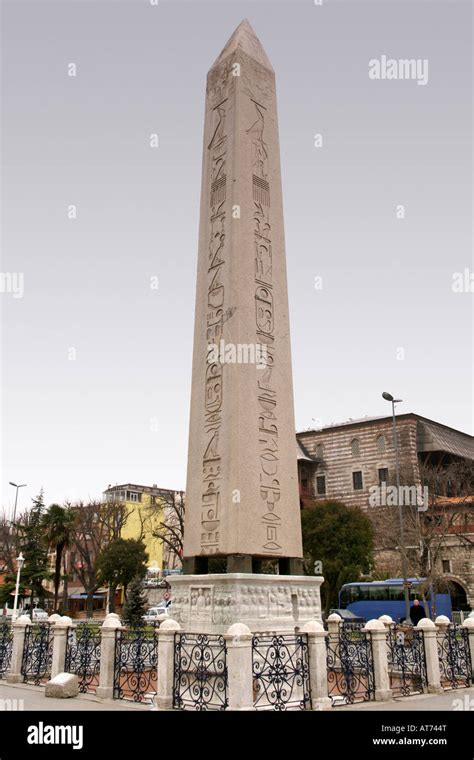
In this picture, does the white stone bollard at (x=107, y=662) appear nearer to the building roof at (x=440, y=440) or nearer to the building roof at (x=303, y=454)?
the building roof at (x=440, y=440)

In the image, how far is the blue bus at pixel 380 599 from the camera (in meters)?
31.4

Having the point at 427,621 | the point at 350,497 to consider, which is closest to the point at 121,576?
the point at 350,497

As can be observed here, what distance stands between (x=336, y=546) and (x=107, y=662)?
2572cm

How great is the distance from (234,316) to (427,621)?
5.86m

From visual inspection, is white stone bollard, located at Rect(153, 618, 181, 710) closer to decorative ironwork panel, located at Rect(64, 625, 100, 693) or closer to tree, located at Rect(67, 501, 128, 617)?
decorative ironwork panel, located at Rect(64, 625, 100, 693)

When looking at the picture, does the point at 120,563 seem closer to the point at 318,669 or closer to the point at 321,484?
the point at 321,484

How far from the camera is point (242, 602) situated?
9.87 m

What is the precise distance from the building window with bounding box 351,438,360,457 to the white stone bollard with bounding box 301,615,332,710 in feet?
132

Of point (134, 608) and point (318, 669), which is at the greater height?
point (318, 669)

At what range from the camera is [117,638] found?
34.4ft

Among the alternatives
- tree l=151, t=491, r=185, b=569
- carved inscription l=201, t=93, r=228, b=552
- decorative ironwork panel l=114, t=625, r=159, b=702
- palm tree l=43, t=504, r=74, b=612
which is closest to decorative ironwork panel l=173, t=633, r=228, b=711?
decorative ironwork panel l=114, t=625, r=159, b=702

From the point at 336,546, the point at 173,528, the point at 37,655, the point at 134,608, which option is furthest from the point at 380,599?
the point at 37,655

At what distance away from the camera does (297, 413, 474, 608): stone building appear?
35.6 m
